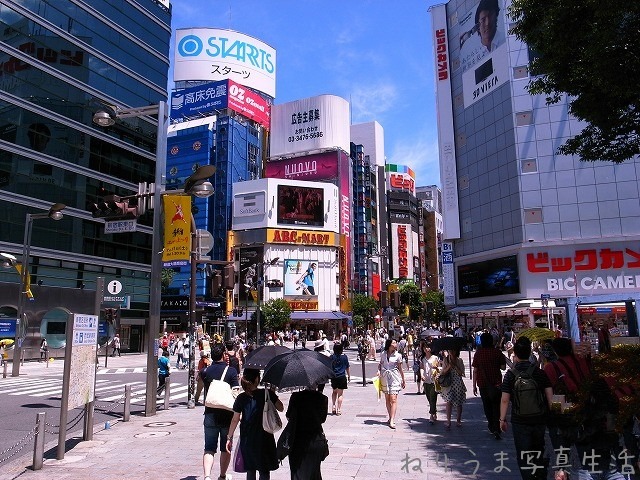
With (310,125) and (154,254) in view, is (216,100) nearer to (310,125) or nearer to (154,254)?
(310,125)

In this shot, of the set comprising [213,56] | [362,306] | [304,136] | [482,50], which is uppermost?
[213,56]

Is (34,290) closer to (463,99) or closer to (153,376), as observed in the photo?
(153,376)

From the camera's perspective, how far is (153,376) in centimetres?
1312

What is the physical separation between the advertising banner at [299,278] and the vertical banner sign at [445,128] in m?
26.3

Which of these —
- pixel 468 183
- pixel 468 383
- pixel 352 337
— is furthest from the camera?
pixel 352 337

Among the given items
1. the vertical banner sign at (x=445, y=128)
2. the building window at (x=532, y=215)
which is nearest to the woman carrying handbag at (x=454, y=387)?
the building window at (x=532, y=215)

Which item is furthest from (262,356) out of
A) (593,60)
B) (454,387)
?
(593,60)

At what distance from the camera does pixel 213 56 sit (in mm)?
85812

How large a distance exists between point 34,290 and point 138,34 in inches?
926

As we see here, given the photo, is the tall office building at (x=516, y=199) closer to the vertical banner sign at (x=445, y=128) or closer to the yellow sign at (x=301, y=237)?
the vertical banner sign at (x=445, y=128)

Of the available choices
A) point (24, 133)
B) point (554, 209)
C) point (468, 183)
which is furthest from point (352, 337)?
point (24, 133)

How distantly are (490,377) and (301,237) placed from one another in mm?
66080

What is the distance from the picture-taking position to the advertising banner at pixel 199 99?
77562mm

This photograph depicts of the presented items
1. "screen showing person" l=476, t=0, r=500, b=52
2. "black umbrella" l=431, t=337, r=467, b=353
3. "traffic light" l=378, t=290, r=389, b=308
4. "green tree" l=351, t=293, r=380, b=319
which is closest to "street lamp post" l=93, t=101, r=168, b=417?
"black umbrella" l=431, t=337, r=467, b=353
